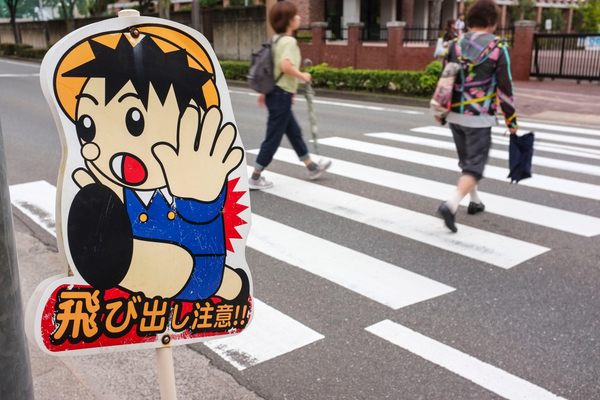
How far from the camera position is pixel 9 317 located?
2062mm

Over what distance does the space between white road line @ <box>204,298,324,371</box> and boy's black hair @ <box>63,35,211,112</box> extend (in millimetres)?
1758

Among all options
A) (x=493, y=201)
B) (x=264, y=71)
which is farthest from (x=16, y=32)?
(x=493, y=201)

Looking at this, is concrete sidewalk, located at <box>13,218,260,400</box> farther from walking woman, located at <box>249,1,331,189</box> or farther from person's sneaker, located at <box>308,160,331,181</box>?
person's sneaker, located at <box>308,160,331,181</box>

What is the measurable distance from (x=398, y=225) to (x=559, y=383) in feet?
9.19

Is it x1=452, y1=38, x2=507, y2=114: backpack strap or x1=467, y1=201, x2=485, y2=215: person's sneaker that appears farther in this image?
x1=467, y1=201, x2=485, y2=215: person's sneaker

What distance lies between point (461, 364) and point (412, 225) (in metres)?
2.59

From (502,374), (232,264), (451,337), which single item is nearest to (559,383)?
(502,374)

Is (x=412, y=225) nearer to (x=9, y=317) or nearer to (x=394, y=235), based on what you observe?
(x=394, y=235)

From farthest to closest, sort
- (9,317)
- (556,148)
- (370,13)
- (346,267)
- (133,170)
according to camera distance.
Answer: (370,13)
(556,148)
(346,267)
(133,170)
(9,317)

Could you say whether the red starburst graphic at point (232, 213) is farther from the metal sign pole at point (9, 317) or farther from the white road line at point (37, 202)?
the white road line at point (37, 202)

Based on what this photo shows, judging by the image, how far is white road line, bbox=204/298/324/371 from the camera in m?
3.54

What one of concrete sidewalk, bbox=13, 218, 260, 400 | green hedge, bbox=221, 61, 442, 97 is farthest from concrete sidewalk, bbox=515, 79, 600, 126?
concrete sidewalk, bbox=13, 218, 260, 400

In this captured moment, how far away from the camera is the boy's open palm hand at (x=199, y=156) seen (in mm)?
2250

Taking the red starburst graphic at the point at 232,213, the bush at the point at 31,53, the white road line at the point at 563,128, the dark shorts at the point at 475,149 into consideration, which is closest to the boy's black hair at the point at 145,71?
the red starburst graphic at the point at 232,213
